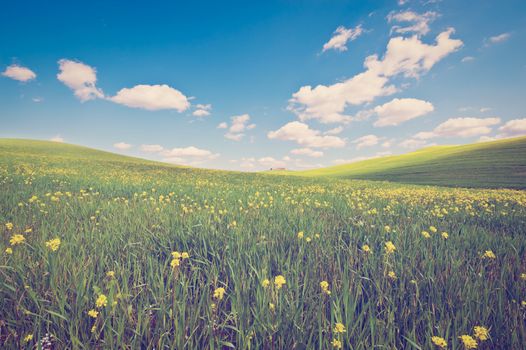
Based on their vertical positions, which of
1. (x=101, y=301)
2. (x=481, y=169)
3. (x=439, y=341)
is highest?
(x=481, y=169)

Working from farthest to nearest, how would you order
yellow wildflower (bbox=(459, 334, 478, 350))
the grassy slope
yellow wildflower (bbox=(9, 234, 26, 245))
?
the grassy slope, yellow wildflower (bbox=(9, 234, 26, 245)), yellow wildflower (bbox=(459, 334, 478, 350))

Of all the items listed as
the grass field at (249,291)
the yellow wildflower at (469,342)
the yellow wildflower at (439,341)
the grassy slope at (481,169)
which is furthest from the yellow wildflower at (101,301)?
the grassy slope at (481,169)

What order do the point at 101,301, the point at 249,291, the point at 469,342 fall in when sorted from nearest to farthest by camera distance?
the point at 469,342, the point at 101,301, the point at 249,291

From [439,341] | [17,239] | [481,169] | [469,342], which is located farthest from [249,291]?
[481,169]

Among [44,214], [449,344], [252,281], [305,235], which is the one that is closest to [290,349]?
[252,281]

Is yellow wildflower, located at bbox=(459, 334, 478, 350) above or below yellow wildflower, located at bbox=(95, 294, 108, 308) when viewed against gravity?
below

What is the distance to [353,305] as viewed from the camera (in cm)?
177

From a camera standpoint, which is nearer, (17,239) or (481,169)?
(17,239)

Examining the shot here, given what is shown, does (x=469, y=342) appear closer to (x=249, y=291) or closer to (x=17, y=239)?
(x=249, y=291)

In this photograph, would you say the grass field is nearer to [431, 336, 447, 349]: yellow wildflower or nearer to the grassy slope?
[431, 336, 447, 349]: yellow wildflower

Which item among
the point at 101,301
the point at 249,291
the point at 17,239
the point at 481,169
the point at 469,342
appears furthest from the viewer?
the point at 481,169

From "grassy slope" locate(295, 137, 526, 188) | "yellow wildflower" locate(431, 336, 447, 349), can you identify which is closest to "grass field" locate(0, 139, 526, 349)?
"yellow wildflower" locate(431, 336, 447, 349)

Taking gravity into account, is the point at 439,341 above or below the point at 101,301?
below

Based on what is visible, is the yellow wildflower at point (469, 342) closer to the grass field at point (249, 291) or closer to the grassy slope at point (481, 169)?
the grass field at point (249, 291)
